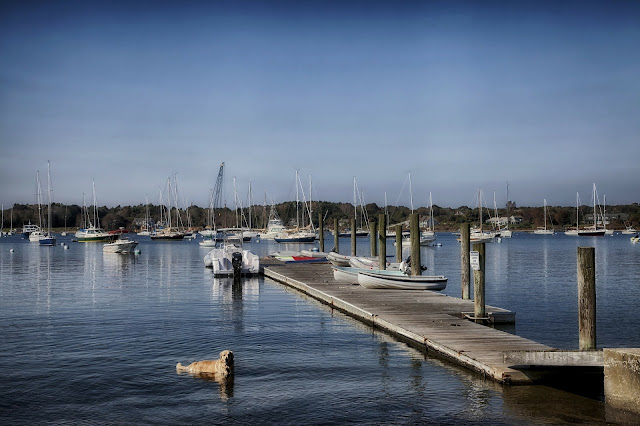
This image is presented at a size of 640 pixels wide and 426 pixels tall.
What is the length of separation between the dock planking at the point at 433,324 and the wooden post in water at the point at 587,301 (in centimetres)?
87

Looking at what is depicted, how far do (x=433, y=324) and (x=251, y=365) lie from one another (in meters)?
5.75

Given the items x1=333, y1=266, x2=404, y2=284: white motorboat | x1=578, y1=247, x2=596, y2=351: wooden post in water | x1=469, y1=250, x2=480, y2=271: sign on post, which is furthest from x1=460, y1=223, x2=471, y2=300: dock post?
x1=578, y1=247, x2=596, y2=351: wooden post in water

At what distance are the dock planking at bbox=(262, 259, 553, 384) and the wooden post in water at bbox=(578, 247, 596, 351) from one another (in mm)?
866

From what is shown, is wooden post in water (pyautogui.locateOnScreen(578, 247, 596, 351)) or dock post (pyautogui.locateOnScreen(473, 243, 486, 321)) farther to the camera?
dock post (pyautogui.locateOnScreen(473, 243, 486, 321))

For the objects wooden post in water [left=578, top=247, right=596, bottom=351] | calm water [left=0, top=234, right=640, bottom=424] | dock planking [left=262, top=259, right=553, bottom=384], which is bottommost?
calm water [left=0, top=234, right=640, bottom=424]

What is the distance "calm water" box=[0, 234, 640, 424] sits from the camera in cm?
1268

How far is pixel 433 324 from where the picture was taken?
19188 millimetres

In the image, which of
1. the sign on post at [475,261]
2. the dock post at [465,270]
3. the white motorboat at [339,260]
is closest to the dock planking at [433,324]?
the dock post at [465,270]

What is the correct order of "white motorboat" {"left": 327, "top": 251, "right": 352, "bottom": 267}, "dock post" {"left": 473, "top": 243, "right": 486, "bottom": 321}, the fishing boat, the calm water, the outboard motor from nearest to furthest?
the calm water < "dock post" {"left": 473, "top": 243, "right": 486, "bottom": 321} < the fishing boat < the outboard motor < "white motorboat" {"left": 327, "top": 251, "right": 352, "bottom": 267}

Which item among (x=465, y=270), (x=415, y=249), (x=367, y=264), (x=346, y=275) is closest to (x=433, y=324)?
(x=465, y=270)

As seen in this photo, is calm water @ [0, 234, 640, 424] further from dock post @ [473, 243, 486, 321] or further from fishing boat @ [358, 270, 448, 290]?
fishing boat @ [358, 270, 448, 290]

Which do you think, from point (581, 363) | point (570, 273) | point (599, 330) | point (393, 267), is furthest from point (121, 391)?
point (570, 273)

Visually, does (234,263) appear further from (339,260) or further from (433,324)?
(433,324)

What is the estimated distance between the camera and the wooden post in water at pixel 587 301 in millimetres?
14148
